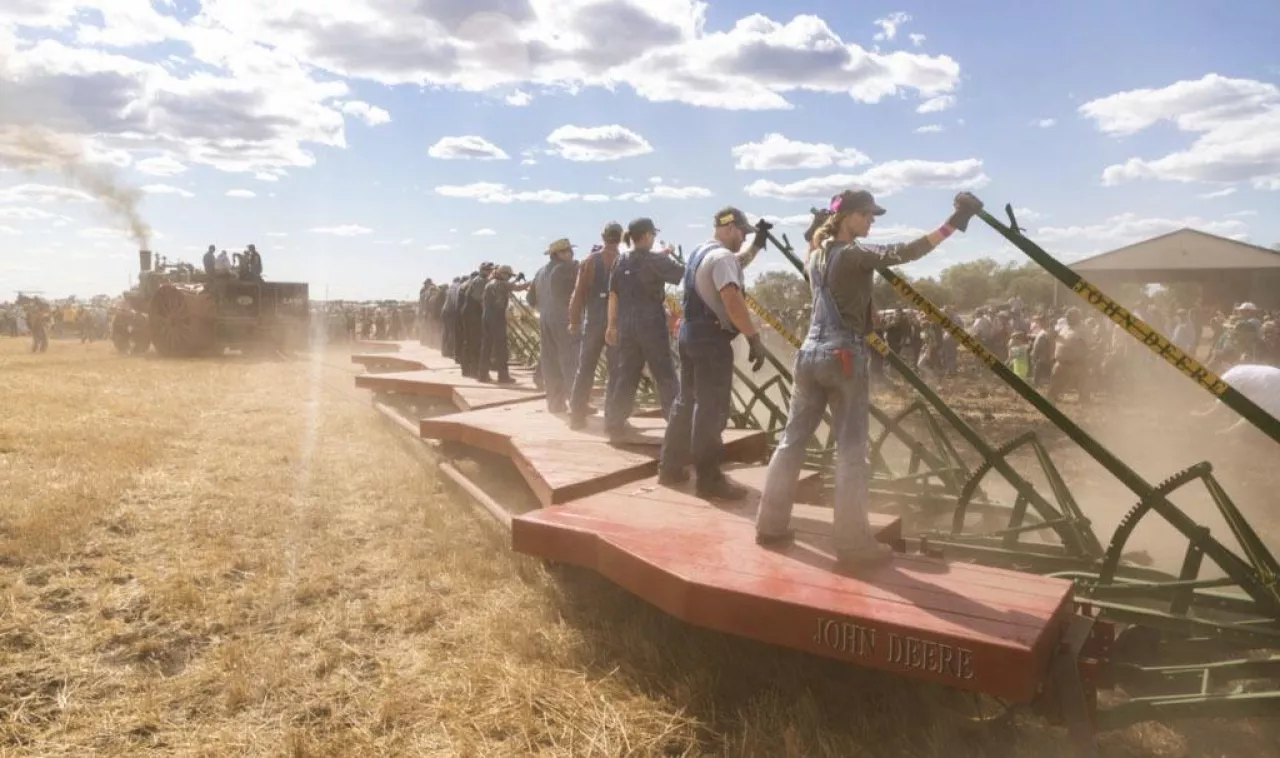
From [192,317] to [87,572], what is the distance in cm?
1802

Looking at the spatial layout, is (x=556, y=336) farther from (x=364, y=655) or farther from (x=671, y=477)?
(x=364, y=655)

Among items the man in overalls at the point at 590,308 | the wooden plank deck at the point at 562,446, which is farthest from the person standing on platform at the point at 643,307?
the man in overalls at the point at 590,308

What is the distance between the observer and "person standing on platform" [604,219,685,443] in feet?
18.5

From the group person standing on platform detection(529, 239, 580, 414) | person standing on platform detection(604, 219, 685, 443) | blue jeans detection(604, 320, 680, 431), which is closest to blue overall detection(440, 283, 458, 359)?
person standing on platform detection(529, 239, 580, 414)

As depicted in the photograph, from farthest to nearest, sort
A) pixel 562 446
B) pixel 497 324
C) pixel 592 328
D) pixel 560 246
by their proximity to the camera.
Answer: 1. pixel 497 324
2. pixel 560 246
3. pixel 592 328
4. pixel 562 446

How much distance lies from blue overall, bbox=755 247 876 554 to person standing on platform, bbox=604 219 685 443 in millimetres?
1948

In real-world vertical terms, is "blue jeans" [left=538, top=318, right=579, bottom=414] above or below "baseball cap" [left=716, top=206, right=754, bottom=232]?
below

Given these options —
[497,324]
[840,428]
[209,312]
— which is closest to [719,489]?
[840,428]

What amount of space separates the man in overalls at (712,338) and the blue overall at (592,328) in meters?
2.02

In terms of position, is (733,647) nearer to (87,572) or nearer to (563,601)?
(563,601)

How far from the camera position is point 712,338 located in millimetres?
4609

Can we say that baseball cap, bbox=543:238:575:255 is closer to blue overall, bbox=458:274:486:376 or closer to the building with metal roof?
blue overall, bbox=458:274:486:376

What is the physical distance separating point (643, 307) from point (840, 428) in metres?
2.33

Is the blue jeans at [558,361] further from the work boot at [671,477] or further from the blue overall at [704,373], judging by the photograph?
the blue overall at [704,373]
